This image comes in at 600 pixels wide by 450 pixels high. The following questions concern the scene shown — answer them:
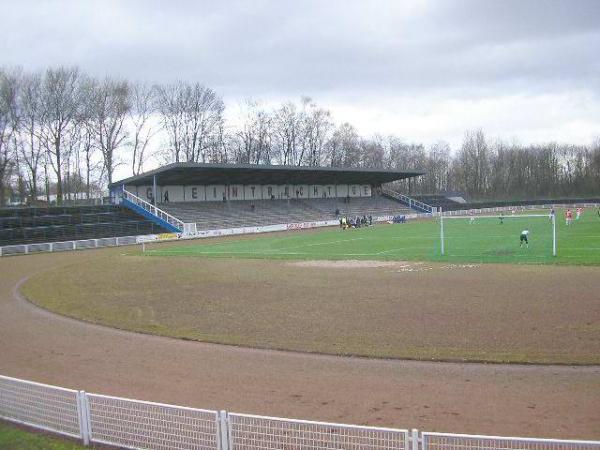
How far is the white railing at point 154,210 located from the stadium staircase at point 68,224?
1.25 m

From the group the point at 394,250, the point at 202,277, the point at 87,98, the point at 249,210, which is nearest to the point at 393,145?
the point at 249,210

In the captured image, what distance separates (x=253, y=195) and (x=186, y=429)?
6962 cm

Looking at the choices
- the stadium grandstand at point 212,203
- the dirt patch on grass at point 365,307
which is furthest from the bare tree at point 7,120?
the dirt patch on grass at point 365,307

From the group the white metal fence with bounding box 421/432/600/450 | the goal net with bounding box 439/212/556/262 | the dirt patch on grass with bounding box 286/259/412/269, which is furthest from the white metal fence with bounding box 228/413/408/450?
the goal net with bounding box 439/212/556/262

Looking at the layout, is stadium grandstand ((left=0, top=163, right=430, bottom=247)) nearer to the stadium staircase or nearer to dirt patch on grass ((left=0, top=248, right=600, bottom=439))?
the stadium staircase

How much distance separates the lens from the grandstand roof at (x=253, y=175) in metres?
59.6

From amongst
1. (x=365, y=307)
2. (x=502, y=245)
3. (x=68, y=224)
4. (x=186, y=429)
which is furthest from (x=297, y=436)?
(x=68, y=224)

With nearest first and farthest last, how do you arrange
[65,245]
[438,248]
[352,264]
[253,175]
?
[352,264]
[438,248]
[65,245]
[253,175]

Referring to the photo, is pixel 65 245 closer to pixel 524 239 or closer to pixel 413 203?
pixel 524 239

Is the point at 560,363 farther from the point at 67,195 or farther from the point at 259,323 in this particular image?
the point at 67,195

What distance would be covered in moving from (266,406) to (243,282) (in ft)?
47.7

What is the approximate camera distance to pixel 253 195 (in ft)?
251

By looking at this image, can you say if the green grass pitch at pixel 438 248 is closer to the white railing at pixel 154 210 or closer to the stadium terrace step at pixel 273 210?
the white railing at pixel 154 210

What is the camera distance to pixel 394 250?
35719 millimetres
